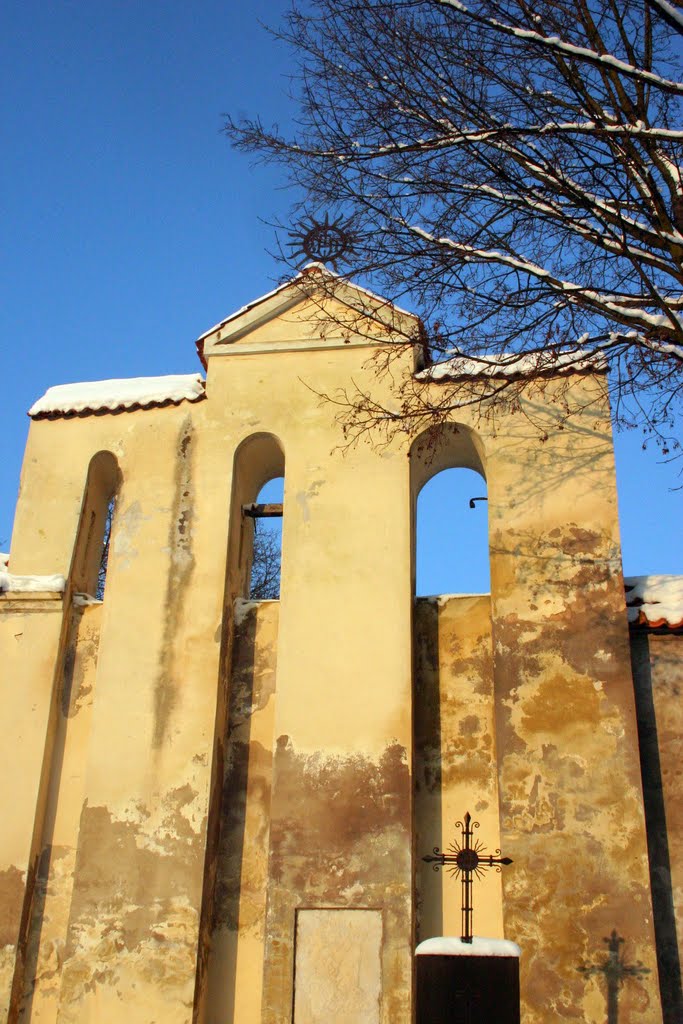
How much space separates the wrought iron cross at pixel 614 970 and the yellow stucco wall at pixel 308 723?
108 millimetres

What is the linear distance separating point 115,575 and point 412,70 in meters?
6.38

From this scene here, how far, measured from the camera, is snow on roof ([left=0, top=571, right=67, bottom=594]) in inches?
457

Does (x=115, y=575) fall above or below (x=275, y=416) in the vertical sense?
below

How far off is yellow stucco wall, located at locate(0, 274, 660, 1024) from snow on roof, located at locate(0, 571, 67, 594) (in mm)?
214

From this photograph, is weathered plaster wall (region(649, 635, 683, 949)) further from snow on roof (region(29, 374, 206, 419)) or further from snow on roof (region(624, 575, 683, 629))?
snow on roof (region(29, 374, 206, 419))

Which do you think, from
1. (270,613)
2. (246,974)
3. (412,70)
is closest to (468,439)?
(270,613)

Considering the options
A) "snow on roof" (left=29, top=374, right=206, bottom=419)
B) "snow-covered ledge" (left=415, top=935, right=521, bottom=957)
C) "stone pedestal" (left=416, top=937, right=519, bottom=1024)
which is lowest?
"stone pedestal" (left=416, top=937, right=519, bottom=1024)

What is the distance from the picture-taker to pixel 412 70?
7758 millimetres

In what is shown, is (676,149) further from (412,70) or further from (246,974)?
(246,974)

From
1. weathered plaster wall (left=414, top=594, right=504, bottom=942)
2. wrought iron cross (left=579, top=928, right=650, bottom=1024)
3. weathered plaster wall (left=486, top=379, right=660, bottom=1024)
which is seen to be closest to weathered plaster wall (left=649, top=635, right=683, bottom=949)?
weathered plaster wall (left=486, top=379, right=660, bottom=1024)

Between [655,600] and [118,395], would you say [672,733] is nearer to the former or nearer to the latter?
[655,600]

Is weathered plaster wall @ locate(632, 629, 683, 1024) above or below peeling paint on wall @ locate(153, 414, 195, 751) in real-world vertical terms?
below

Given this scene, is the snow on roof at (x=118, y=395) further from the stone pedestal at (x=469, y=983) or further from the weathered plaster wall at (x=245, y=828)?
the stone pedestal at (x=469, y=983)

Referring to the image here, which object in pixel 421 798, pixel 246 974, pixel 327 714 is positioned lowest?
pixel 246 974
